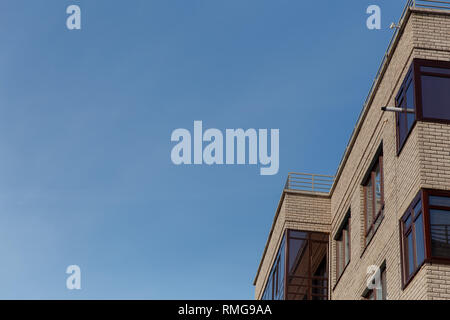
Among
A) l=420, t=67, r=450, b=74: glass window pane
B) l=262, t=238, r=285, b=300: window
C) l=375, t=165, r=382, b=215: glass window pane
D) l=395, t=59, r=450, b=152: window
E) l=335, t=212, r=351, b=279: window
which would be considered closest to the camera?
l=395, t=59, r=450, b=152: window

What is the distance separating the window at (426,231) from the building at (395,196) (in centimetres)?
2

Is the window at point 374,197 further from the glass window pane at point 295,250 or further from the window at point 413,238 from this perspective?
the glass window pane at point 295,250

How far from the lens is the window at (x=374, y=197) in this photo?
20700 millimetres

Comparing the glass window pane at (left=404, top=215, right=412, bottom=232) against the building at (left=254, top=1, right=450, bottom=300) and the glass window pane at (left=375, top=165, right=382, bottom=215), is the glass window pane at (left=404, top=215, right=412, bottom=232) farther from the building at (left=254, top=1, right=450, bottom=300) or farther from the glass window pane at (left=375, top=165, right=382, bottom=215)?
the glass window pane at (left=375, top=165, right=382, bottom=215)

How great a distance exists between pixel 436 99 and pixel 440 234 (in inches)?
130

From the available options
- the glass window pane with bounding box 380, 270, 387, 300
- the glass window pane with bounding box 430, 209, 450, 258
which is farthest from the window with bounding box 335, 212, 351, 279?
the glass window pane with bounding box 430, 209, 450, 258

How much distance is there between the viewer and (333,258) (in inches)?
987

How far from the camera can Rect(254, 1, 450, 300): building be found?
55.9 feet

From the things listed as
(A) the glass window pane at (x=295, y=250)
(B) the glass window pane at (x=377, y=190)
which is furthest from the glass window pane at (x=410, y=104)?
(A) the glass window pane at (x=295, y=250)

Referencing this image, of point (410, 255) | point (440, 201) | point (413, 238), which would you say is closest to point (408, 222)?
point (413, 238)

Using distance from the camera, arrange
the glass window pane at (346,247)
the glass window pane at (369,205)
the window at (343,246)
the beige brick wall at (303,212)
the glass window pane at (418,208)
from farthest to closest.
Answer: the beige brick wall at (303,212) < the window at (343,246) < the glass window pane at (346,247) < the glass window pane at (369,205) < the glass window pane at (418,208)

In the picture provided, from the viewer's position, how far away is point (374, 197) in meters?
21.4
